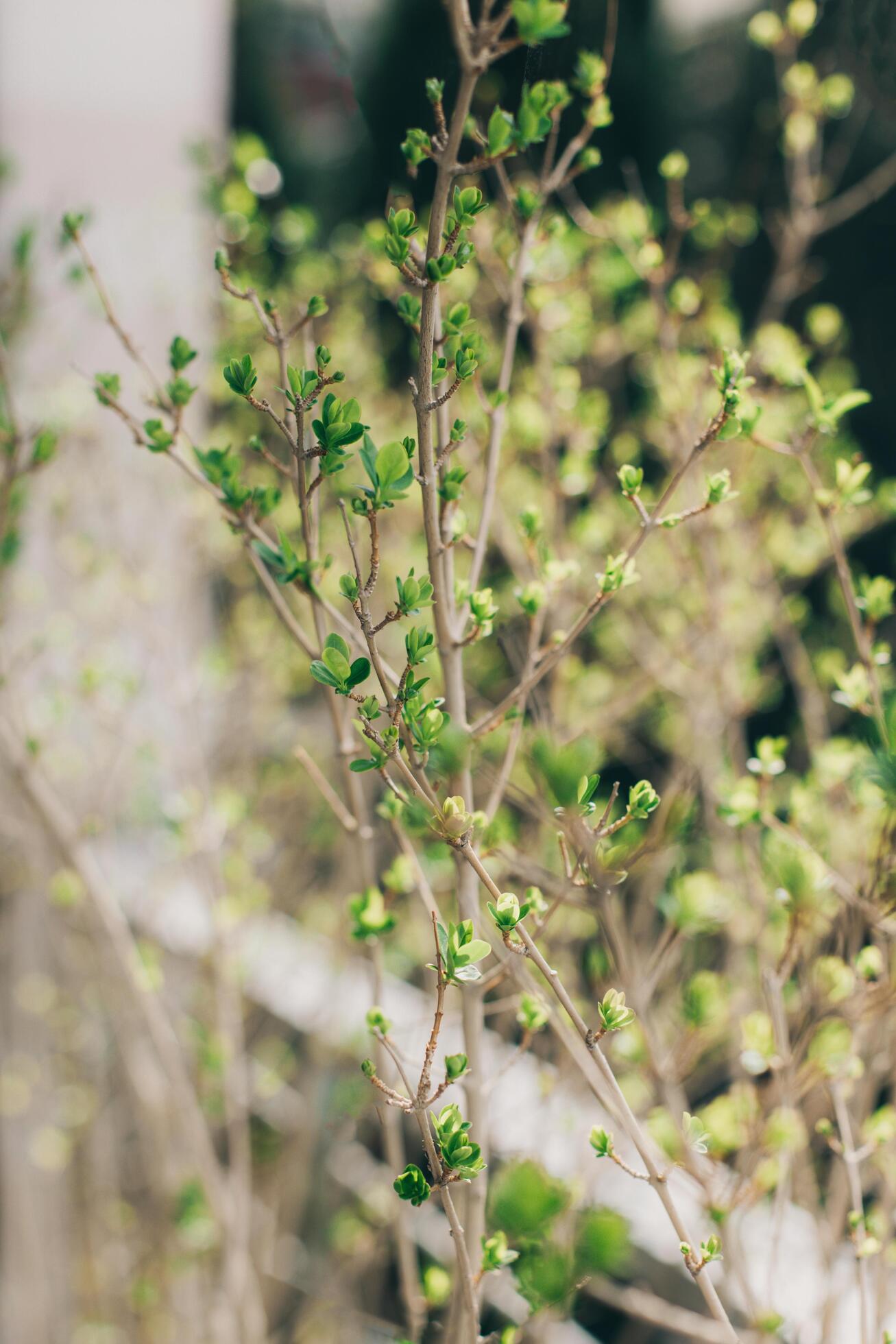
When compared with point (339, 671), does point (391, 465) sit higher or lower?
higher

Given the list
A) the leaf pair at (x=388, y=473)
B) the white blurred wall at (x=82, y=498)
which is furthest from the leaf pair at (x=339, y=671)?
the white blurred wall at (x=82, y=498)

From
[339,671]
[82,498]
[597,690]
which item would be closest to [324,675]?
[339,671]

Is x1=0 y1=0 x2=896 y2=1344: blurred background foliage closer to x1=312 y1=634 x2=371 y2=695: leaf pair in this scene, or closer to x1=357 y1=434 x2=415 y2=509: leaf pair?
x1=312 y1=634 x2=371 y2=695: leaf pair

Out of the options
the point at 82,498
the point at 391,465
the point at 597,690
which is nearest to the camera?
the point at 391,465

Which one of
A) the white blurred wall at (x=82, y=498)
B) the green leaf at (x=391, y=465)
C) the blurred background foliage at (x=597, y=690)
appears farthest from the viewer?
the white blurred wall at (x=82, y=498)

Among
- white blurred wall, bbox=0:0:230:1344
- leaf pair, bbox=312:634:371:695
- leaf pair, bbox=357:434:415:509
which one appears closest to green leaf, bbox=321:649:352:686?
leaf pair, bbox=312:634:371:695

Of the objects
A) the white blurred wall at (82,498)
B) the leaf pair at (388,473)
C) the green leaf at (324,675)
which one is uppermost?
the white blurred wall at (82,498)

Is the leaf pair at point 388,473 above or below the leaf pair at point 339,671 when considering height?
above

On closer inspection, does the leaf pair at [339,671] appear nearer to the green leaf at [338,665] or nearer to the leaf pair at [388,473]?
the green leaf at [338,665]

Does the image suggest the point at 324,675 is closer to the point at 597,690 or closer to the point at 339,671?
the point at 339,671

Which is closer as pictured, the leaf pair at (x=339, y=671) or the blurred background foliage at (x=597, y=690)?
the leaf pair at (x=339, y=671)

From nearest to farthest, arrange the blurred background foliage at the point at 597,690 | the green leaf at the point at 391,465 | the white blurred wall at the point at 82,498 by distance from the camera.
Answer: the green leaf at the point at 391,465 → the blurred background foliage at the point at 597,690 → the white blurred wall at the point at 82,498

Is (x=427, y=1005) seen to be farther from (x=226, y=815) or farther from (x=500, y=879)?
(x=226, y=815)

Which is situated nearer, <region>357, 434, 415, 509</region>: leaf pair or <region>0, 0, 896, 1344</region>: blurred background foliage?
<region>357, 434, 415, 509</region>: leaf pair
